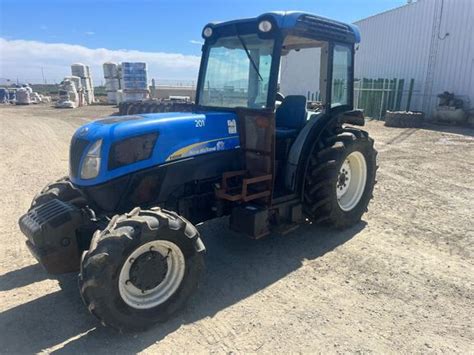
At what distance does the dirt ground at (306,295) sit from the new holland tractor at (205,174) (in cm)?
31

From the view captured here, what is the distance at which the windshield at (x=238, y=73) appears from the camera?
4254mm

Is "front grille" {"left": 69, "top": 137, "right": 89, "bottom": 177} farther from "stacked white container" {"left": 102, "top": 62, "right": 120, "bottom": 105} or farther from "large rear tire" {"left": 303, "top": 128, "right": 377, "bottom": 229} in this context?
"stacked white container" {"left": 102, "top": 62, "right": 120, "bottom": 105}

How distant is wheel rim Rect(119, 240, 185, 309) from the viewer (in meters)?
3.12

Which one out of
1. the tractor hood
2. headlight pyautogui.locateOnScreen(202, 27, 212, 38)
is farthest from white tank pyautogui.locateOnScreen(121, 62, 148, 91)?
the tractor hood

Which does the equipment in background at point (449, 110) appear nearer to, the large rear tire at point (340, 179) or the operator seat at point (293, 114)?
the large rear tire at point (340, 179)

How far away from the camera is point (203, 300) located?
3.62 meters

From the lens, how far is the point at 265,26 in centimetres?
393

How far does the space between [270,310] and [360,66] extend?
22291mm

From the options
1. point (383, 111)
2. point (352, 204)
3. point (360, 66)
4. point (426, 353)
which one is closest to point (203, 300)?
point (426, 353)

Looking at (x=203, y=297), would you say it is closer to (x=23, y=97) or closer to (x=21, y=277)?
(x=21, y=277)

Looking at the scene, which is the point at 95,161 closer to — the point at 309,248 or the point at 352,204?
the point at 309,248

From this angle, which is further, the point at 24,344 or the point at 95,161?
the point at 95,161

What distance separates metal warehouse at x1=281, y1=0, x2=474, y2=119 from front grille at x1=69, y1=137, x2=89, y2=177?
1146 cm

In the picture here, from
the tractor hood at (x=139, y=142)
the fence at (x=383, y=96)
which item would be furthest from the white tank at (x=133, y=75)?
the tractor hood at (x=139, y=142)
